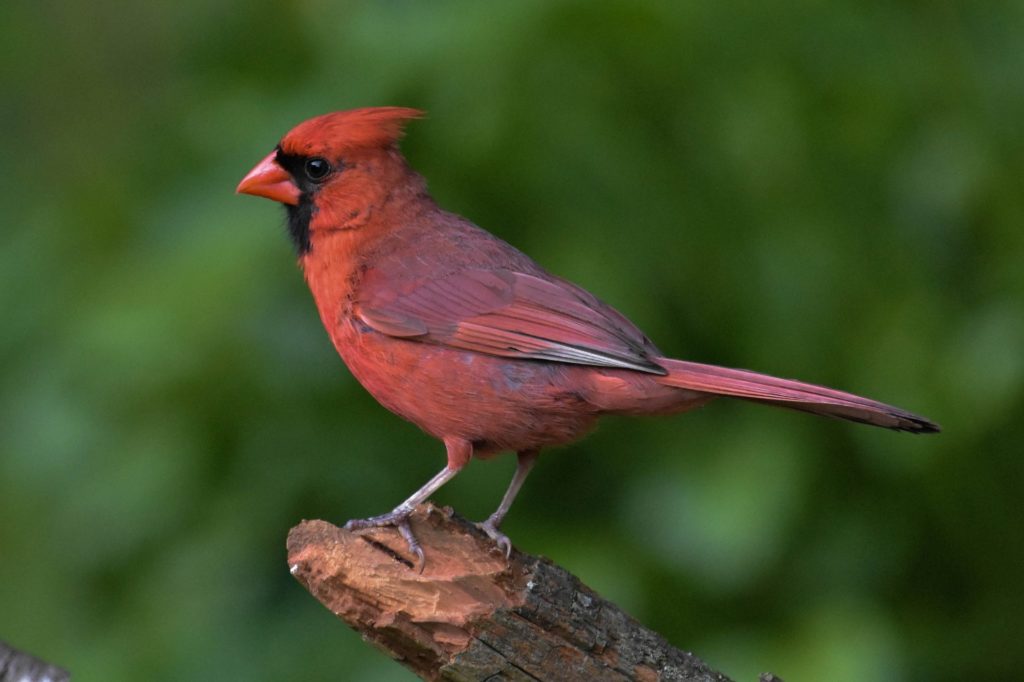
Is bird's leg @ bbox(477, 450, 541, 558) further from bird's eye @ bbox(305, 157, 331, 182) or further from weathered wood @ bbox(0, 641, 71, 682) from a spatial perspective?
weathered wood @ bbox(0, 641, 71, 682)

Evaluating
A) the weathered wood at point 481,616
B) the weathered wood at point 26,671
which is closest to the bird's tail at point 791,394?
the weathered wood at point 481,616

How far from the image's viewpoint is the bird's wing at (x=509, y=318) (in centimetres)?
363

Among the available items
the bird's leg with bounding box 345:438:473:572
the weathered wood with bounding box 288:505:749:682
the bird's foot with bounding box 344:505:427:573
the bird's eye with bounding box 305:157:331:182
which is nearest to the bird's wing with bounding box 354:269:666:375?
the bird's leg with bounding box 345:438:473:572

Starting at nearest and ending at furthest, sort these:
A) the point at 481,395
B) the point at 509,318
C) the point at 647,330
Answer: the point at 481,395, the point at 509,318, the point at 647,330

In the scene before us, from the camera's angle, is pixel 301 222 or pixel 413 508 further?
pixel 301 222

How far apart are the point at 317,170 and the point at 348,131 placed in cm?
15

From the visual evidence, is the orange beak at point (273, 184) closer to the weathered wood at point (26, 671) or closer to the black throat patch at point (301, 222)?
the black throat patch at point (301, 222)

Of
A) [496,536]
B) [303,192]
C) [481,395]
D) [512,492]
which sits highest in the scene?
[303,192]

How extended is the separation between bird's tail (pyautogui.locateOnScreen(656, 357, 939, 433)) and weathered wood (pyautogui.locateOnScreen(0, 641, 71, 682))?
1628 mm

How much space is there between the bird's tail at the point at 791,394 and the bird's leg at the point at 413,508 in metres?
0.52

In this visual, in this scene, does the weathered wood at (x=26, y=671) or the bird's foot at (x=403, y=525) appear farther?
the bird's foot at (x=403, y=525)

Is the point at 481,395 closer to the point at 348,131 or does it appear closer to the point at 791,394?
the point at 791,394

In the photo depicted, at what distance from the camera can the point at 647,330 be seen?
4270 mm

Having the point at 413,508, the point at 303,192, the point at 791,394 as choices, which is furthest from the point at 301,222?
the point at 791,394
